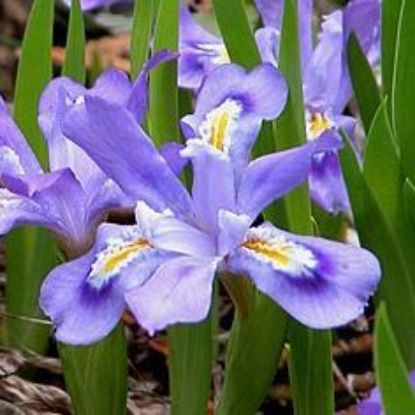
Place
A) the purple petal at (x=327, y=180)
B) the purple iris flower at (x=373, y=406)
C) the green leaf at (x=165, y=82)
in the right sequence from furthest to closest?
the purple petal at (x=327, y=180) < the green leaf at (x=165, y=82) < the purple iris flower at (x=373, y=406)

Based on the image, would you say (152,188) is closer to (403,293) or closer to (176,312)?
(176,312)

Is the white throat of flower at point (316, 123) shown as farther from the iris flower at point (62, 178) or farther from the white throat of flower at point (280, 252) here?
the white throat of flower at point (280, 252)

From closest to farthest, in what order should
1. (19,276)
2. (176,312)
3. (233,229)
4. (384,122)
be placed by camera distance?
(176,312)
(233,229)
(384,122)
(19,276)

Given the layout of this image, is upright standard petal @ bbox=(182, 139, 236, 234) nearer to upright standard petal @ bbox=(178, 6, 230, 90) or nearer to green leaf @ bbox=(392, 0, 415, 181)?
green leaf @ bbox=(392, 0, 415, 181)

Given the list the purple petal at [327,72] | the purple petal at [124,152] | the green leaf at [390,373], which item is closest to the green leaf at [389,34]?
the purple petal at [327,72]

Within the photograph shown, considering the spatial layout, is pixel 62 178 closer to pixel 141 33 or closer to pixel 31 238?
pixel 141 33

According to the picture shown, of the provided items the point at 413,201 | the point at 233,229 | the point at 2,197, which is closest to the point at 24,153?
the point at 2,197
